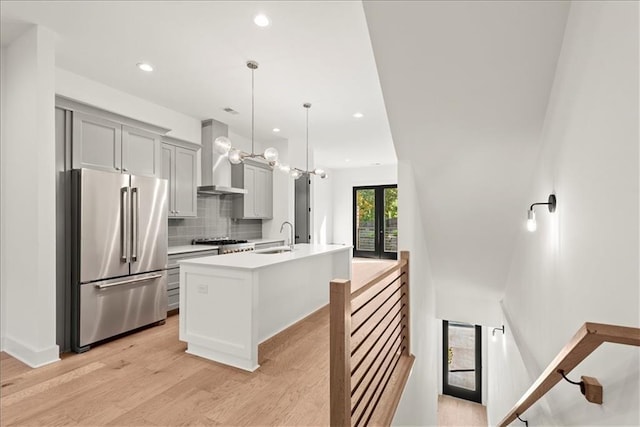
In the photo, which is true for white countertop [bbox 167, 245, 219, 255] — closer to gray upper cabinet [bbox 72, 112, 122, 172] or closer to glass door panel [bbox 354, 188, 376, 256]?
gray upper cabinet [bbox 72, 112, 122, 172]

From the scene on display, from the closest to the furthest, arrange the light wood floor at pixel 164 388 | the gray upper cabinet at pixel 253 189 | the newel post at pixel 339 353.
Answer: the newel post at pixel 339 353 → the light wood floor at pixel 164 388 → the gray upper cabinet at pixel 253 189

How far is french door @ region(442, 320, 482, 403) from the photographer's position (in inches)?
241

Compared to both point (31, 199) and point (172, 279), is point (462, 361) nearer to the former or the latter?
point (172, 279)

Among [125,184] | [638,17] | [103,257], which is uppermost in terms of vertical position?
[638,17]

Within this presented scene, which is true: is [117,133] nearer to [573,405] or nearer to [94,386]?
[94,386]

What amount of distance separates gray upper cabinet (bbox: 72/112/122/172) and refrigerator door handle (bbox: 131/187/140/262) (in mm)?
430

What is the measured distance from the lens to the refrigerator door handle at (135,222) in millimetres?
3484

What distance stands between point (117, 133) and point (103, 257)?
1423mm

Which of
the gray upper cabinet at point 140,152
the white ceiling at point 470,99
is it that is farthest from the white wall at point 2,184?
the white ceiling at point 470,99

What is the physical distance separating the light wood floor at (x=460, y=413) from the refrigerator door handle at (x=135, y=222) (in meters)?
5.56

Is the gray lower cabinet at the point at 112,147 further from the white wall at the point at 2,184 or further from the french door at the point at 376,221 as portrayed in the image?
the french door at the point at 376,221

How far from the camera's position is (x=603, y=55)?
1238mm

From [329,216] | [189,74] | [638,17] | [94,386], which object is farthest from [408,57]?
[329,216]

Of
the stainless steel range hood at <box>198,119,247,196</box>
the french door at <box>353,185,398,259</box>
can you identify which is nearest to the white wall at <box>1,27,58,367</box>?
the stainless steel range hood at <box>198,119,247,196</box>
